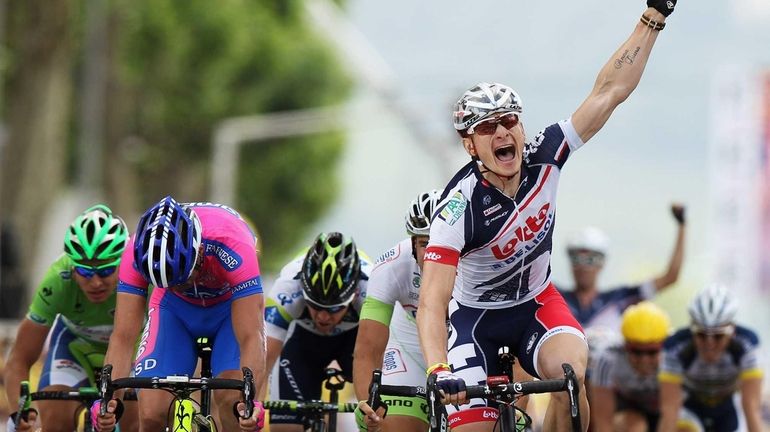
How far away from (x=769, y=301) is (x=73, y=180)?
30169 millimetres

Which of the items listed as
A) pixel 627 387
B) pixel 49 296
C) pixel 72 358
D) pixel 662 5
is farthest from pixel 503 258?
pixel 627 387

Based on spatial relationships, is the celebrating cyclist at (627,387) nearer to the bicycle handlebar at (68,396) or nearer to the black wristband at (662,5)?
the black wristband at (662,5)

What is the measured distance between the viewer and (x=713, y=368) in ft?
41.8

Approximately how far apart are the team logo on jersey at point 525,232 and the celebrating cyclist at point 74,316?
3.02 meters

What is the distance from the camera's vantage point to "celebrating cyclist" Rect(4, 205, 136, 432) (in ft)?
34.3

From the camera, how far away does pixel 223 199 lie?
44.4m

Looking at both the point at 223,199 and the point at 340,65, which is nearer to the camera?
the point at 223,199

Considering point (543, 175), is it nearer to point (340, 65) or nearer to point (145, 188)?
point (145, 188)

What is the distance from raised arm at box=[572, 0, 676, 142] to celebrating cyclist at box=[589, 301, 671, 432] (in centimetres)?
487

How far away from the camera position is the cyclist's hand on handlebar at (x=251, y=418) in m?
8.53

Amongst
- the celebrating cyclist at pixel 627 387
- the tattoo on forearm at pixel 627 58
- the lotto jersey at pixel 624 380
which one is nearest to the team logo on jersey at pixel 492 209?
the tattoo on forearm at pixel 627 58

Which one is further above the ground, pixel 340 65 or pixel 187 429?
pixel 340 65

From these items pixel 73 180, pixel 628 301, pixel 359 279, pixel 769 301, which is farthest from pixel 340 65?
pixel 359 279

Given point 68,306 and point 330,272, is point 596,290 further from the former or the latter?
point 68,306
